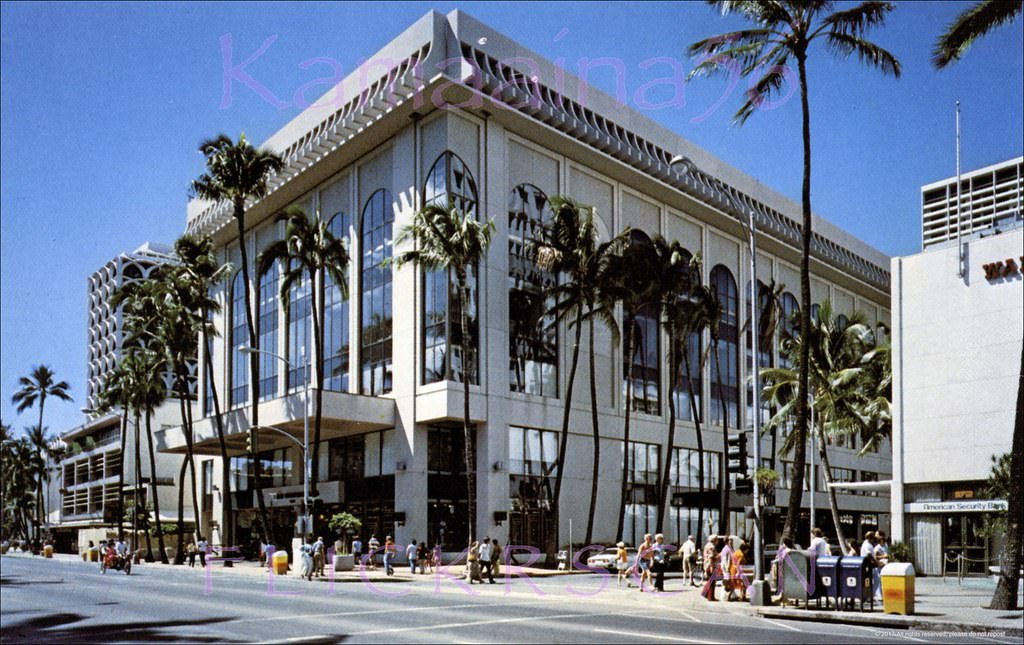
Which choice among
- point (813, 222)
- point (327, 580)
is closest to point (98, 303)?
point (813, 222)

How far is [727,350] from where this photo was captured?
71.5 meters

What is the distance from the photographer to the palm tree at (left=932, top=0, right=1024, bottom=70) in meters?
23.8

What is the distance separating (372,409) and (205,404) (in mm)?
29665

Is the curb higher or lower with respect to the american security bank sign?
lower

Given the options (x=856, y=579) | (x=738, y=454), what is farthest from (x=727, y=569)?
(x=856, y=579)

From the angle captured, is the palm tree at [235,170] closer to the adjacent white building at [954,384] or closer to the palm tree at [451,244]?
the palm tree at [451,244]

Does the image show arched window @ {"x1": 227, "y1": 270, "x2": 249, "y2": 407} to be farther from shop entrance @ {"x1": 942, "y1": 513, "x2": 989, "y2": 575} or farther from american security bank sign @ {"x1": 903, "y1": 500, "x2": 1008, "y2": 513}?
shop entrance @ {"x1": 942, "y1": 513, "x2": 989, "y2": 575}

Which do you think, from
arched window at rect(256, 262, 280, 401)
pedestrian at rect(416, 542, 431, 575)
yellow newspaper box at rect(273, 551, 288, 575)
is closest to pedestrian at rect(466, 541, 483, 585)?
pedestrian at rect(416, 542, 431, 575)

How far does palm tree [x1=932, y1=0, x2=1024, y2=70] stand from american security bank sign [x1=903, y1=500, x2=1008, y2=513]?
567 inches

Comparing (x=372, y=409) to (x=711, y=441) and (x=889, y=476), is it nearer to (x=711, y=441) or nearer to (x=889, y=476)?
(x=711, y=441)

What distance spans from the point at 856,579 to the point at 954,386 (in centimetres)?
1501

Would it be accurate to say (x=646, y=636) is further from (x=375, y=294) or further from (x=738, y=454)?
(x=375, y=294)

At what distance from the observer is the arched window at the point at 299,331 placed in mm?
63156

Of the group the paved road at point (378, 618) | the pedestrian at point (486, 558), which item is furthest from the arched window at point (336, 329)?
the paved road at point (378, 618)
